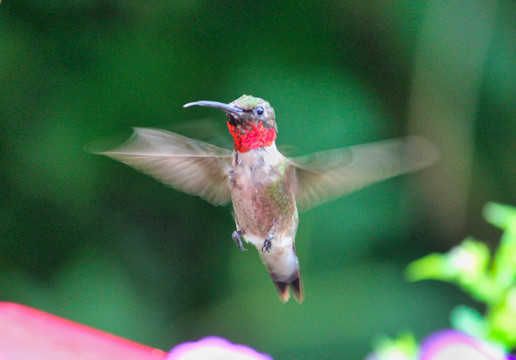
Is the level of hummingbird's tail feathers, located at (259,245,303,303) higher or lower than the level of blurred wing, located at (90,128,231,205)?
lower

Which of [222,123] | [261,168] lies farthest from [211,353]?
[222,123]

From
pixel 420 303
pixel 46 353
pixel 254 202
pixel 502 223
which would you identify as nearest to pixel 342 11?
pixel 420 303

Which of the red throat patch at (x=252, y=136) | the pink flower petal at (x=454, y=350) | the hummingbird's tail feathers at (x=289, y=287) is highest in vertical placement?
the red throat patch at (x=252, y=136)

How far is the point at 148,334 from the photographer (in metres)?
2.85

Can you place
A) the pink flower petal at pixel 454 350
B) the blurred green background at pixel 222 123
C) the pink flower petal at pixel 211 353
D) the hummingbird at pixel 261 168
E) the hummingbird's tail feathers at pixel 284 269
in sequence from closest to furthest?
1. the pink flower petal at pixel 454 350
2. the hummingbird at pixel 261 168
3. the pink flower petal at pixel 211 353
4. the hummingbird's tail feathers at pixel 284 269
5. the blurred green background at pixel 222 123

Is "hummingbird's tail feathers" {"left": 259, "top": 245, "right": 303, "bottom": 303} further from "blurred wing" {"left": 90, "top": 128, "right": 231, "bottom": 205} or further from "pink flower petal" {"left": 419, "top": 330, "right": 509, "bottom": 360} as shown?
"pink flower petal" {"left": 419, "top": 330, "right": 509, "bottom": 360}

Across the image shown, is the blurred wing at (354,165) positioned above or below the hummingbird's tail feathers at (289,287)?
above

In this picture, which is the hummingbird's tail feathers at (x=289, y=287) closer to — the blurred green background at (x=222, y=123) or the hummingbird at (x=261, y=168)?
the hummingbird at (x=261, y=168)

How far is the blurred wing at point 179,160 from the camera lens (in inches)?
46.5

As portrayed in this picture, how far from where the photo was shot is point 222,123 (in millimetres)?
2682

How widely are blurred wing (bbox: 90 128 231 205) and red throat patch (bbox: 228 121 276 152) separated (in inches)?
4.1

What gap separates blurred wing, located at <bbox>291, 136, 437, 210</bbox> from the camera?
3.44 feet

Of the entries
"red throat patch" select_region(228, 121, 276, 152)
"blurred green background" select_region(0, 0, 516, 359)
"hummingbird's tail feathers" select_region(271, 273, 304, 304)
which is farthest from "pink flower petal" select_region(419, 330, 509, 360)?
"blurred green background" select_region(0, 0, 516, 359)

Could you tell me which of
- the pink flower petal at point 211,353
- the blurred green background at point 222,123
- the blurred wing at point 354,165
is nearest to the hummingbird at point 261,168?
the blurred wing at point 354,165
